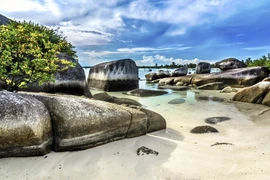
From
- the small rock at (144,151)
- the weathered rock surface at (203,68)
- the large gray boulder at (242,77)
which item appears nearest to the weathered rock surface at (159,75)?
the weathered rock surface at (203,68)

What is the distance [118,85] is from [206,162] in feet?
41.8

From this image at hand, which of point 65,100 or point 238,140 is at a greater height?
point 65,100

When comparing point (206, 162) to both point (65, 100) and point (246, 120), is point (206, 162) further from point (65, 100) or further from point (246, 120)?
point (246, 120)

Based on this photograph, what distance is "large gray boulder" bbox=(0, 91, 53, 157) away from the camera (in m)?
2.91

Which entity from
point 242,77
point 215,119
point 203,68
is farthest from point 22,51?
point 203,68

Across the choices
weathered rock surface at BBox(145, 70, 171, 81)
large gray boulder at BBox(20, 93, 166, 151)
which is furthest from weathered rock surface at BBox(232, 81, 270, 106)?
weathered rock surface at BBox(145, 70, 171, 81)

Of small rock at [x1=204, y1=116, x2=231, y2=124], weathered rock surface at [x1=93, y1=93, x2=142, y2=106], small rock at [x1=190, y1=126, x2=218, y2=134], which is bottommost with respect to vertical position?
small rock at [x1=204, y1=116, x2=231, y2=124]

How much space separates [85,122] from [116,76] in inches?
477

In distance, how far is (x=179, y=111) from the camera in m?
7.96

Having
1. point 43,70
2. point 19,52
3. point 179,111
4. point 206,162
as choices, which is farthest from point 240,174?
point 179,111

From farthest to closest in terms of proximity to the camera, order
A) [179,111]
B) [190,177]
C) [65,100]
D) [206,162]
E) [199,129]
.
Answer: [179,111]
[199,129]
[65,100]
[206,162]
[190,177]

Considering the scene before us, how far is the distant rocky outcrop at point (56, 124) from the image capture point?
2.96m

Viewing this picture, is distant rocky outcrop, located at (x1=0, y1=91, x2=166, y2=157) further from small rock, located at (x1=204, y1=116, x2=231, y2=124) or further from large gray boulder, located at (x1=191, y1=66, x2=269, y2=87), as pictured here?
large gray boulder, located at (x1=191, y1=66, x2=269, y2=87)

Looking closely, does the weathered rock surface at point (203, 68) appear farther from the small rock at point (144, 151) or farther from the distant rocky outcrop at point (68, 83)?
the small rock at point (144, 151)
